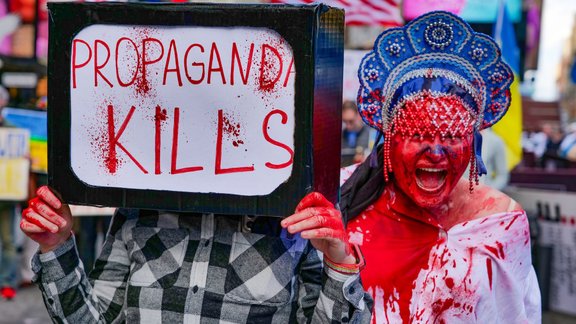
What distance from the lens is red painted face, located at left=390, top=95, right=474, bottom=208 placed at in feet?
8.29

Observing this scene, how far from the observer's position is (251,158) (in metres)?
1.91

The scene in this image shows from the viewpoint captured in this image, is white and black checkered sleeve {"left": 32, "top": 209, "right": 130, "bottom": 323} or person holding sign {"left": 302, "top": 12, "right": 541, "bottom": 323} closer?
white and black checkered sleeve {"left": 32, "top": 209, "right": 130, "bottom": 323}

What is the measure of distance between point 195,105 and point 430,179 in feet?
3.15

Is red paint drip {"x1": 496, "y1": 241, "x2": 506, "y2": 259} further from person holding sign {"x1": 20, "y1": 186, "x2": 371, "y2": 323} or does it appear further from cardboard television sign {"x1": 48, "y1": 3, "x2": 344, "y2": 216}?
cardboard television sign {"x1": 48, "y1": 3, "x2": 344, "y2": 216}

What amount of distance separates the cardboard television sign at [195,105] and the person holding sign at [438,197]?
685 mm

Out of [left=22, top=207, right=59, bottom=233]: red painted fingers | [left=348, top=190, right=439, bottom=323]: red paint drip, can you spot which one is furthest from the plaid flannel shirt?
[left=348, top=190, right=439, bottom=323]: red paint drip

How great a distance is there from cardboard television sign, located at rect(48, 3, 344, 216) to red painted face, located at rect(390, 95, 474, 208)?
641 mm

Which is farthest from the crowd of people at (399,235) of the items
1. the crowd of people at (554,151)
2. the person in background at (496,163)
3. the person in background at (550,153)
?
the person in background at (550,153)

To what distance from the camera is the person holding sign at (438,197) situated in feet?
8.43

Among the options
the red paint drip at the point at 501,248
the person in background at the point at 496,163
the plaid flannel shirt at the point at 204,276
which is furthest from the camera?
the person in background at the point at 496,163

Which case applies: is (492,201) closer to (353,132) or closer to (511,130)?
(511,130)

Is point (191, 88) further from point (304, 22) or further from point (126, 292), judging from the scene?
point (126, 292)

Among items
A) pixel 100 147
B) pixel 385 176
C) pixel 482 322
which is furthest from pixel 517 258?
pixel 100 147

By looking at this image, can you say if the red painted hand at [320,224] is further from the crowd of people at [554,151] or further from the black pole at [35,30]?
the crowd of people at [554,151]
